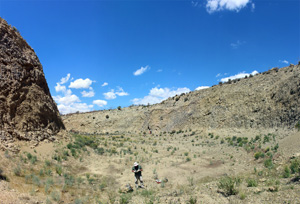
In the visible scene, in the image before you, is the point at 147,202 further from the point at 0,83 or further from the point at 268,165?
the point at 0,83

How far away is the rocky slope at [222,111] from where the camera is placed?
88.3 ft

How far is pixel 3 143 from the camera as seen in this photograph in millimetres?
11445

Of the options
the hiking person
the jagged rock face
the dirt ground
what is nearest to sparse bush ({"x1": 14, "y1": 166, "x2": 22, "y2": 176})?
the dirt ground

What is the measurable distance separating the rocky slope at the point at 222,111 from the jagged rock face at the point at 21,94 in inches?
943

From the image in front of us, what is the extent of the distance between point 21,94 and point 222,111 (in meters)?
29.3

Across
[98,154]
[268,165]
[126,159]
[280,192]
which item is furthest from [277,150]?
[98,154]

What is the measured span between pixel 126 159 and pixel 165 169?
3.70 metres

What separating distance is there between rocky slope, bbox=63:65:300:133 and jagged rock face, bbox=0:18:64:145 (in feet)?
78.6

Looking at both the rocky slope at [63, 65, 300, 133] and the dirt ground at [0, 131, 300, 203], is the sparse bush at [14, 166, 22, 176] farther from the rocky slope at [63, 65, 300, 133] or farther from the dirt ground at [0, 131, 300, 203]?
the rocky slope at [63, 65, 300, 133]

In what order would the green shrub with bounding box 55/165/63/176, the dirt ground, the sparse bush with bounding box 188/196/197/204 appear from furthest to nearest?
the green shrub with bounding box 55/165/63/176 → the dirt ground → the sparse bush with bounding box 188/196/197/204

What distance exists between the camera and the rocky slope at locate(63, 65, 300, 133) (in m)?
26.9

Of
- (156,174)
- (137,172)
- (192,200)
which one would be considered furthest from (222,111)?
(192,200)

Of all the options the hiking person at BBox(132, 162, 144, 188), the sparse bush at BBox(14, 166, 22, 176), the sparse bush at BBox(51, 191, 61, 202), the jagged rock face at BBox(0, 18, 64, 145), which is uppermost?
the jagged rock face at BBox(0, 18, 64, 145)

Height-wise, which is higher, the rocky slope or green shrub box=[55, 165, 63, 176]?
the rocky slope
